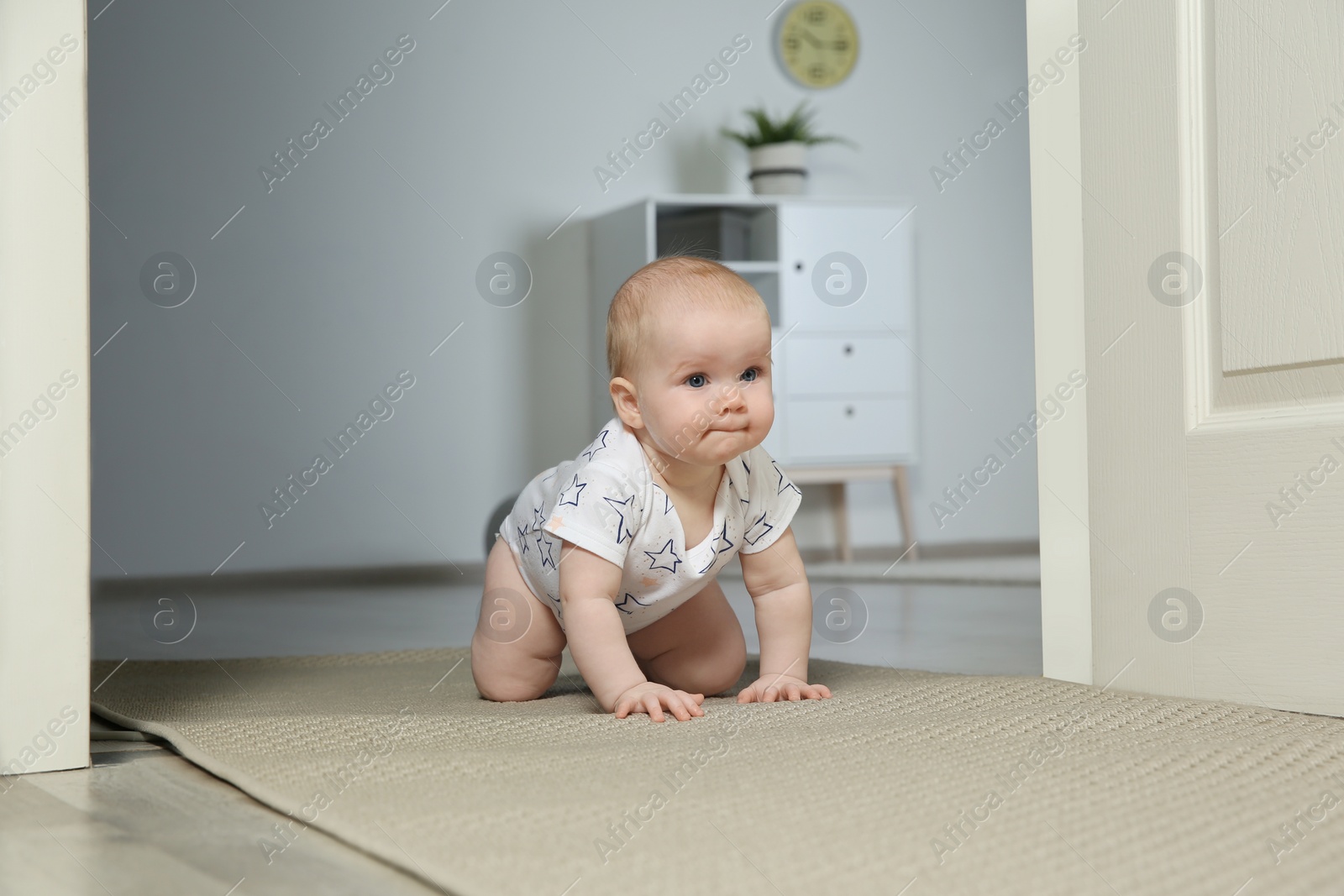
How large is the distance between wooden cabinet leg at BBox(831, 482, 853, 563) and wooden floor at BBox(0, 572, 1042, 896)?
1526mm

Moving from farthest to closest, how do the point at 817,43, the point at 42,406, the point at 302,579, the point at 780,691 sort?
the point at 817,43, the point at 302,579, the point at 780,691, the point at 42,406

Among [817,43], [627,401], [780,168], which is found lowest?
[627,401]

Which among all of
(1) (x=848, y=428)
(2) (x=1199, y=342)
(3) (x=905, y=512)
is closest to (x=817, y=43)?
(1) (x=848, y=428)

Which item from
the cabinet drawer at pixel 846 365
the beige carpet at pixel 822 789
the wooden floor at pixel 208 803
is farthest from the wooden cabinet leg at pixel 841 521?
the beige carpet at pixel 822 789

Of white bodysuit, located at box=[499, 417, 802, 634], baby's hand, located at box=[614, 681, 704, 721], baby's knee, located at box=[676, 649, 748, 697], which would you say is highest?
white bodysuit, located at box=[499, 417, 802, 634]

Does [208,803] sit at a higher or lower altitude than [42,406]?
lower

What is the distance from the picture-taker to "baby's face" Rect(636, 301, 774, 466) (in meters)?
1.02

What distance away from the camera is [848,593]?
2492mm

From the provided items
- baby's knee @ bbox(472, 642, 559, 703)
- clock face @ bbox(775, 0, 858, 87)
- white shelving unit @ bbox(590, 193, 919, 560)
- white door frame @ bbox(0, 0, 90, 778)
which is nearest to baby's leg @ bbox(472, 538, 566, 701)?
baby's knee @ bbox(472, 642, 559, 703)

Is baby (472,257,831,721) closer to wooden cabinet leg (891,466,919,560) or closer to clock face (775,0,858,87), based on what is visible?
wooden cabinet leg (891,466,919,560)

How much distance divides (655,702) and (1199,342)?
1.89 ft

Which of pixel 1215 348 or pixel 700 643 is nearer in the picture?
pixel 1215 348

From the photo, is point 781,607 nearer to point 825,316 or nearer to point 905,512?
point 825,316

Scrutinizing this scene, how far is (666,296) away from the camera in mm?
1042
